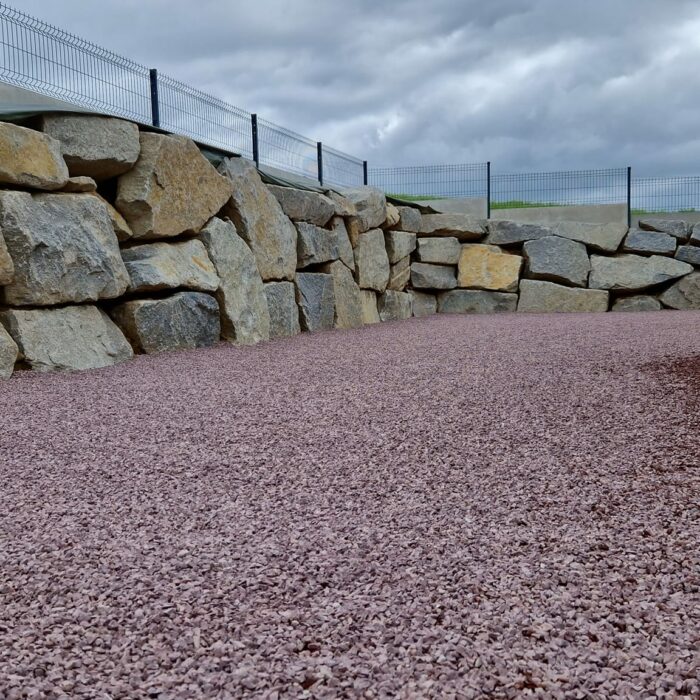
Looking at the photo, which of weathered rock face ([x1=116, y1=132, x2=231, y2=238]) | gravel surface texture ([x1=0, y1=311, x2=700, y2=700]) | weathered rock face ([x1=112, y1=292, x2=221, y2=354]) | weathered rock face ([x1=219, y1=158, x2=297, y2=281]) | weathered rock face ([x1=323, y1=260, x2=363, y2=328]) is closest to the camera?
gravel surface texture ([x1=0, y1=311, x2=700, y2=700])

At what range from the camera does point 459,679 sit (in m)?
1.23

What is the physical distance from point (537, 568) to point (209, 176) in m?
5.41

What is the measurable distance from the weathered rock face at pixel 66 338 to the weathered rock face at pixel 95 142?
116cm

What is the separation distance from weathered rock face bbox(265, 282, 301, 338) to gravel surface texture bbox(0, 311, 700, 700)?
3398 millimetres

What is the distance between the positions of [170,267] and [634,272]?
8272 millimetres

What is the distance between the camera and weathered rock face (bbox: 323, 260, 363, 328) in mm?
8562

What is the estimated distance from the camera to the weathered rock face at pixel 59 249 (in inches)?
183

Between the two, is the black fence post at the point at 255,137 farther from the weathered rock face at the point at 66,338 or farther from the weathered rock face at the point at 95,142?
the weathered rock face at the point at 66,338

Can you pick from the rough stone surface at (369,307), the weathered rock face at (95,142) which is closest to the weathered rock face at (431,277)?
the rough stone surface at (369,307)

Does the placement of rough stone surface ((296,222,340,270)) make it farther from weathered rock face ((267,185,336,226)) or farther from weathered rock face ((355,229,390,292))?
weathered rock face ((355,229,390,292))

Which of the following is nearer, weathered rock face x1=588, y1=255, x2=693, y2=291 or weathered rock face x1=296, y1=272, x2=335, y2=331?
weathered rock face x1=296, y1=272, x2=335, y2=331

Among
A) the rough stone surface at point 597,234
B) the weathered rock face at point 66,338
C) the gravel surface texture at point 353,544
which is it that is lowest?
the gravel surface texture at point 353,544

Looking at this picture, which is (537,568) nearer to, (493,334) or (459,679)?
(459,679)

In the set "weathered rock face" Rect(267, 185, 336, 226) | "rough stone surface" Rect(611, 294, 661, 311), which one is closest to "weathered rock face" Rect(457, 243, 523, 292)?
"rough stone surface" Rect(611, 294, 661, 311)
